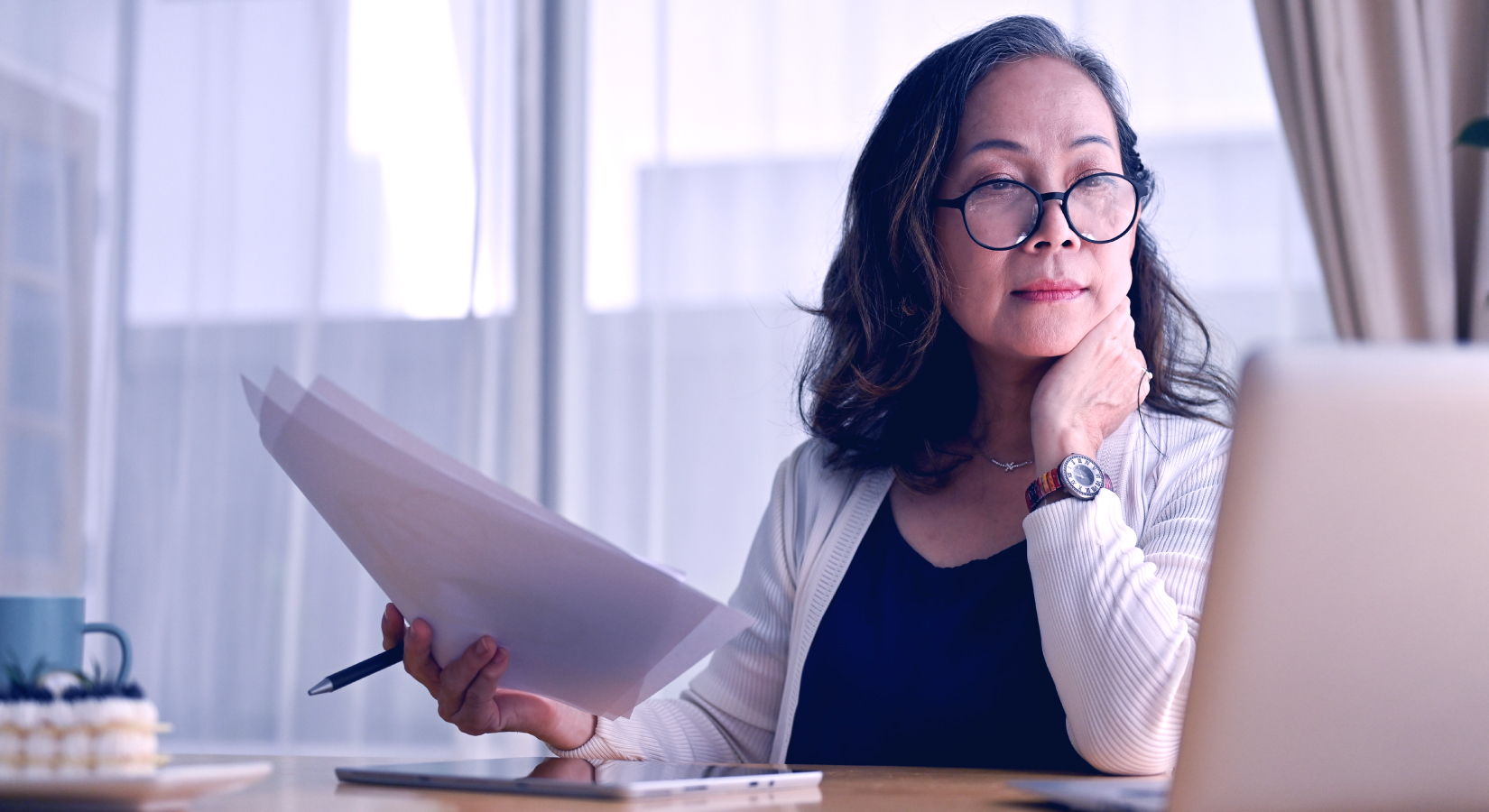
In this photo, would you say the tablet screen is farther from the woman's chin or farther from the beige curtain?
the beige curtain

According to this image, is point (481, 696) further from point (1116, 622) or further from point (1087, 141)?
point (1087, 141)

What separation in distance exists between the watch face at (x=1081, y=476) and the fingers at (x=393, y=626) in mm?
627

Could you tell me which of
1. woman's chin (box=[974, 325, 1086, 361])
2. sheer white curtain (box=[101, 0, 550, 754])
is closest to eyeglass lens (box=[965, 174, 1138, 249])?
woman's chin (box=[974, 325, 1086, 361])

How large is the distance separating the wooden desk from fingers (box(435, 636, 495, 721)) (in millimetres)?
157

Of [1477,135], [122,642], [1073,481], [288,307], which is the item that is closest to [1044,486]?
[1073,481]

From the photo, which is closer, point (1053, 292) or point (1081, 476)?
point (1081, 476)

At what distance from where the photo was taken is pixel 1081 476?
1.07 m

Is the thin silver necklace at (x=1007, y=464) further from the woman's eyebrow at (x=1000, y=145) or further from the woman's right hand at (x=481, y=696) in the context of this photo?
the woman's right hand at (x=481, y=696)

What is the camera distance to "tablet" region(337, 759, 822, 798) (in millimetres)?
706

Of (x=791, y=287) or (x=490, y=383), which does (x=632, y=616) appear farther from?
(x=490, y=383)

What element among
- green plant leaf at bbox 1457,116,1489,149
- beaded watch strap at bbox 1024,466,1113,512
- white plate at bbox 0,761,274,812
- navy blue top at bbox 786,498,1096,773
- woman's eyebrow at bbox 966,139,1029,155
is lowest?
navy blue top at bbox 786,498,1096,773

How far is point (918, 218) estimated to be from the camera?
1.36m

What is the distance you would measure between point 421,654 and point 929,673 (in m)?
0.53

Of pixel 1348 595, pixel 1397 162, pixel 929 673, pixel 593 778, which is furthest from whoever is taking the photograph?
pixel 1397 162
